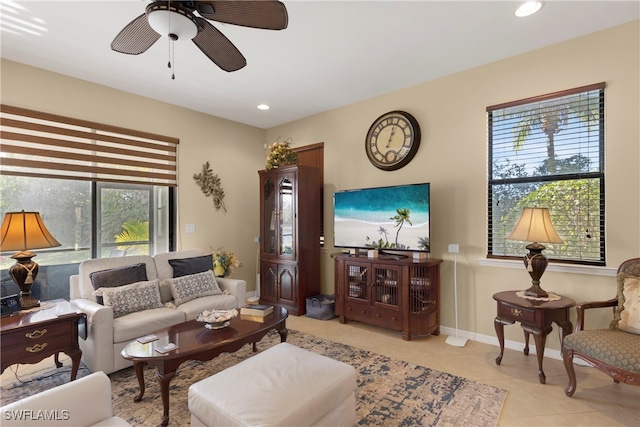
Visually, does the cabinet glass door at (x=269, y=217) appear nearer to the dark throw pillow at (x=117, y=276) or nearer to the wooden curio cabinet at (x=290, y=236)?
the wooden curio cabinet at (x=290, y=236)

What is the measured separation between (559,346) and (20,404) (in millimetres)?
3710

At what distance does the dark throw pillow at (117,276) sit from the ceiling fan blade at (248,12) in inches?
95.2

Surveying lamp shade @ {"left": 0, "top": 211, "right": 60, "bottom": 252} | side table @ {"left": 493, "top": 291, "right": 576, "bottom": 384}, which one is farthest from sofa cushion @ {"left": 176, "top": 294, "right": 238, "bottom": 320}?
side table @ {"left": 493, "top": 291, "right": 576, "bottom": 384}

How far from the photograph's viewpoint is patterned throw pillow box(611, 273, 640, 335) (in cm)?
218

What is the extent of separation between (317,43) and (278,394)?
2.72m

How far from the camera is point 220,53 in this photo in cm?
219

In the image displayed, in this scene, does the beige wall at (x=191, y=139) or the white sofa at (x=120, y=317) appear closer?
the white sofa at (x=120, y=317)

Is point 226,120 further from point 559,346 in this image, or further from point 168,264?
point 559,346

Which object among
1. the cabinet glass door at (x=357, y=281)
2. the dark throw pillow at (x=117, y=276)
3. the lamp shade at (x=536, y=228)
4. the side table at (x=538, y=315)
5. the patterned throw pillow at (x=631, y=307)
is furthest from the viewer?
the cabinet glass door at (x=357, y=281)

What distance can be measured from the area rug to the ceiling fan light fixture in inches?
94.2

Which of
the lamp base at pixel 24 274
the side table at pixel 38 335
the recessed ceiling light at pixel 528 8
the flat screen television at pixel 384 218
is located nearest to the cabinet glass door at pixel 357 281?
the flat screen television at pixel 384 218

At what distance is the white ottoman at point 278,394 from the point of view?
1.47m

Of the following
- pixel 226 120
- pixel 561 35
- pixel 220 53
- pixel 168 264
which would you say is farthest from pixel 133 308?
pixel 561 35

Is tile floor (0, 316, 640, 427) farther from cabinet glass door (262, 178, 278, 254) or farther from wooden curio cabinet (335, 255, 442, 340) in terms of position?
cabinet glass door (262, 178, 278, 254)
